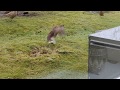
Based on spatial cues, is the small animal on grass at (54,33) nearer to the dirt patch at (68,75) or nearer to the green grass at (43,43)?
the green grass at (43,43)

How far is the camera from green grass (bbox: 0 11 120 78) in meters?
2.00

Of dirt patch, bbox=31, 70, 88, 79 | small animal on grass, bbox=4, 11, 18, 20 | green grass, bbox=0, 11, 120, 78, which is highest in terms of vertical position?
small animal on grass, bbox=4, 11, 18, 20

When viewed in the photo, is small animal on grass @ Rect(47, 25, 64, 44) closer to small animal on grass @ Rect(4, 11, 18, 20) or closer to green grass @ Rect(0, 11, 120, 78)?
green grass @ Rect(0, 11, 120, 78)

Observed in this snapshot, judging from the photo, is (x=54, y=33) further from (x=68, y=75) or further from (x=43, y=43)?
(x=68, y=75)

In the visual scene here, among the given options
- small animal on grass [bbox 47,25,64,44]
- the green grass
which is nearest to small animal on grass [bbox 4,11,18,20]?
the green grass

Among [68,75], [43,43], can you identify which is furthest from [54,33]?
[68,75]

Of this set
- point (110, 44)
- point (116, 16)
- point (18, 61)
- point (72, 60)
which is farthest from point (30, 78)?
point (116, 16)

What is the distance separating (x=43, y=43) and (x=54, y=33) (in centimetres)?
11

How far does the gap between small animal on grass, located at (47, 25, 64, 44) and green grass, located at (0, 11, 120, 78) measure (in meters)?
0.03

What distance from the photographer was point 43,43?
205cm

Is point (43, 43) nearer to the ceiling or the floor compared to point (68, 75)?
nearer to the ceiling

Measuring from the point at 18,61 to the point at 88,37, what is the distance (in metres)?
0.56
